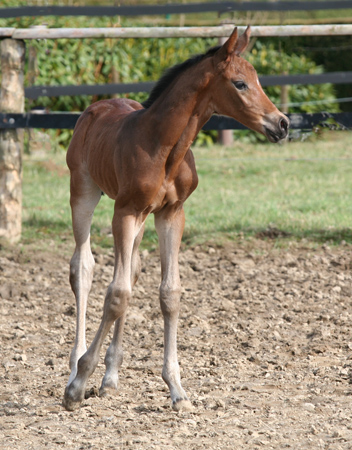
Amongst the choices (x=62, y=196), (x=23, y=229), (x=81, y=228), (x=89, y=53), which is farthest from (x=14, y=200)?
(x=89, y=53)

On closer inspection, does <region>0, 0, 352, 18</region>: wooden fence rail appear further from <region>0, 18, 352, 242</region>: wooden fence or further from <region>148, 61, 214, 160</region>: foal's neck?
<region>148, 61, 214, 160</region>: foal's neck

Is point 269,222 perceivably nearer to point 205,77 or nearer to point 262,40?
point 205,77

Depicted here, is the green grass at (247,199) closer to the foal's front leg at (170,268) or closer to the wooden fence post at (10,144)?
the wooden fence post at (10,144)

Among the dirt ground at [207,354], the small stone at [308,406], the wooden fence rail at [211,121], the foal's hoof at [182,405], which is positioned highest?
the wooden fence rail at [211,121]

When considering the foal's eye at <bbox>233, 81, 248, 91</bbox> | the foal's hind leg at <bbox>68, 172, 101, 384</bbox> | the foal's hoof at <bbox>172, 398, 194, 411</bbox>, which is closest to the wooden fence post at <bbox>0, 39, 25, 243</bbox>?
the foal's hind leg at <bbox>68, 172, 101, 384</bbox>

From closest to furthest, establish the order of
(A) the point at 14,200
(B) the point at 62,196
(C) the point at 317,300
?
(C) the point at 317,300 → (A) the point at 14,200 → (B) the point at 62,196

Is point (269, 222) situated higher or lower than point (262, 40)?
lower

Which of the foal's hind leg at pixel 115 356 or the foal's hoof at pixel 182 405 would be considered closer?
the foal's hoof at pixel 182 405

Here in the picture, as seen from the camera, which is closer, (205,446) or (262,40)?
(205,446)

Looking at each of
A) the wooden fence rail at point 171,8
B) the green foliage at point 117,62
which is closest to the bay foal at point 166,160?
the wooden fence rail at point 171,8

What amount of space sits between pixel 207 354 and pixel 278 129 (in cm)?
169

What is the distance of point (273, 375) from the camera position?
4066mm

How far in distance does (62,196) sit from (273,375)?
5.48 m

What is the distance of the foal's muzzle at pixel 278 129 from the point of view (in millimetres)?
3404
